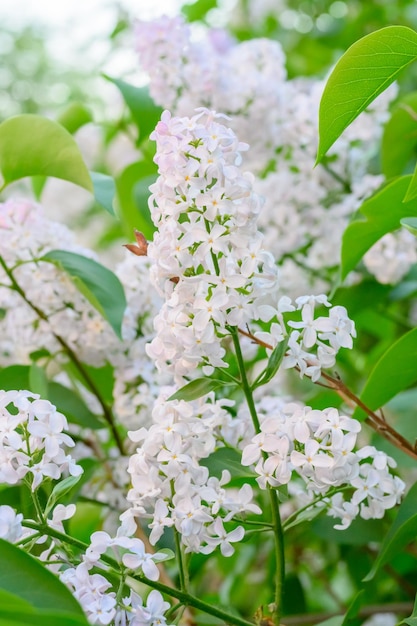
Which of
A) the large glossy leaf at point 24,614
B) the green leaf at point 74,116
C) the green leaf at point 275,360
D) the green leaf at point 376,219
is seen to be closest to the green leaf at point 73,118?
the green leaf at point 74,116

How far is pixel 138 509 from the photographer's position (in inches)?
14.4

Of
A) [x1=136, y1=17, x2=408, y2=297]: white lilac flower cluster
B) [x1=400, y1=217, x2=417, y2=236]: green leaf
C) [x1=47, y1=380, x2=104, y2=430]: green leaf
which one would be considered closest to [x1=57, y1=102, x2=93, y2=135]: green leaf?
[x1=136, y1=17, x2=408, y2=297]: white lilac flower cluster

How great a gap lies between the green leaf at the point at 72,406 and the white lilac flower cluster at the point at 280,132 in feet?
0.82

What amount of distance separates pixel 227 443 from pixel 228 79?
43 cm

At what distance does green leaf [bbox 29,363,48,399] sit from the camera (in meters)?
0.52

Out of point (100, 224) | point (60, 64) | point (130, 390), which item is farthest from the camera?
point (60, 64)

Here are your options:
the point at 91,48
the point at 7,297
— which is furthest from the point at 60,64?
the point at 7,297

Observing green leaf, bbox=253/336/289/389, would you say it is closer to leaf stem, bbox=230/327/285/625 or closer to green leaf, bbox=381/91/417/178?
leaf stem, bbox=230/327/285/625

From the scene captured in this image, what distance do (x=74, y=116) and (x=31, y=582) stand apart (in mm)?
617

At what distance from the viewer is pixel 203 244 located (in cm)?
36

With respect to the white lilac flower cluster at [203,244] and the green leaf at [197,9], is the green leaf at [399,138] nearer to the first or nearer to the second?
the white lilac flower cluster at [203,244]

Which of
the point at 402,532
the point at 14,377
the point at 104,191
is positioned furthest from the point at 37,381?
the point at 402,532

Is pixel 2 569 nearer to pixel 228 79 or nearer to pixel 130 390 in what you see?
pixel 130 390

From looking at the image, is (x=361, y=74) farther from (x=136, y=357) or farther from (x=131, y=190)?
(x=131, y=190)
